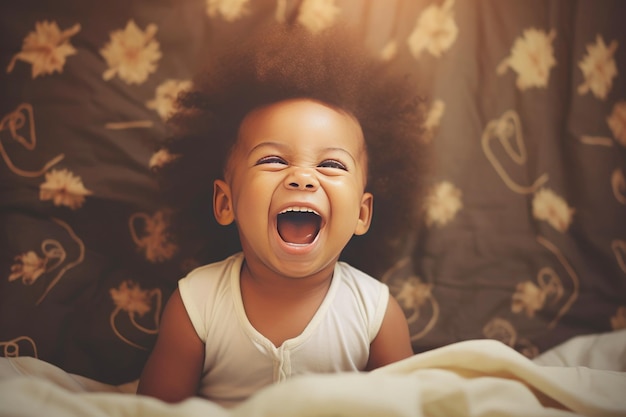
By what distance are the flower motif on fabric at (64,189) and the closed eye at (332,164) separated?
429mm

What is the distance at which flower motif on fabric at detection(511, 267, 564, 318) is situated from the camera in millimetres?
1042

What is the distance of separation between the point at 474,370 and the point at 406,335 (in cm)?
16

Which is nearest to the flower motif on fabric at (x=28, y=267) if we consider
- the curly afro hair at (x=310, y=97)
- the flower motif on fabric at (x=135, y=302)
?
the flower motif on fabric at (x=135, y=302)

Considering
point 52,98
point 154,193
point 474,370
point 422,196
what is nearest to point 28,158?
point 52,98

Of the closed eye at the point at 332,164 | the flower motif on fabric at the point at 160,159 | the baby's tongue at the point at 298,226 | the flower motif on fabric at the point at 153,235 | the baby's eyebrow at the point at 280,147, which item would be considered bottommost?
the baby's tongue at the point at 298,226

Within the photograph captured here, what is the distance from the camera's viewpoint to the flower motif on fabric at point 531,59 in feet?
3.47

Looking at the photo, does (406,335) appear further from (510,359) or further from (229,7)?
(229,7)

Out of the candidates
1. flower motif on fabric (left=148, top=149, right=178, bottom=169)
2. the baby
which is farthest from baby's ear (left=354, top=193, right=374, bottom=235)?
flower motif on fabric (left=148, top=149, right=178, bottom=169)

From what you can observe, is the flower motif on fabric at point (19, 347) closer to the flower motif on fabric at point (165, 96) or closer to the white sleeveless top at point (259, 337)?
the white sleeveless top at point (259, 337)

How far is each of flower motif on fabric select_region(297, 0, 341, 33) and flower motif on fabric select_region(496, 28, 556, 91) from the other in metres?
0.33

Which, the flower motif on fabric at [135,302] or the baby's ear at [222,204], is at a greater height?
the baby's ear at [222,204]

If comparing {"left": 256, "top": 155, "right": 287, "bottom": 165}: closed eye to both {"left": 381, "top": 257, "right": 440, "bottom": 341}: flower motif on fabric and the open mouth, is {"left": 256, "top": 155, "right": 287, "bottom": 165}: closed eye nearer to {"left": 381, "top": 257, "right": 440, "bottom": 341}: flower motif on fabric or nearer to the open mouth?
the open mouth

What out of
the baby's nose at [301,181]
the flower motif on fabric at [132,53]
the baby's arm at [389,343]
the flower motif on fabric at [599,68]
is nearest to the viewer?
the baby's nose at [301,181]

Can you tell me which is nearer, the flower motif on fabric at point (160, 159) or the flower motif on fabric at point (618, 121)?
the flower motif on fabric at point (160, 159)
